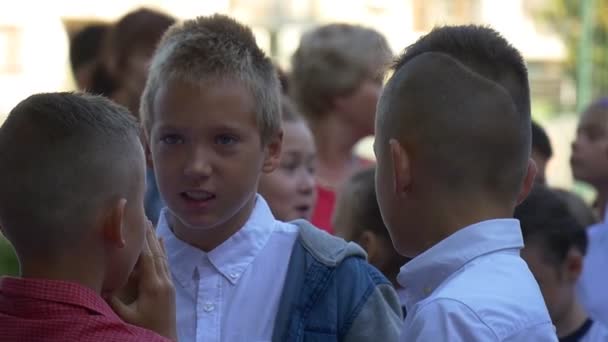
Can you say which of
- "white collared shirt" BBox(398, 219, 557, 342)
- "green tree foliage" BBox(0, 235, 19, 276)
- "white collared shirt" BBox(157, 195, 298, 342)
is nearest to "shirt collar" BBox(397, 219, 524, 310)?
"white collared shirt" BBox(398, 219, 557, 342)

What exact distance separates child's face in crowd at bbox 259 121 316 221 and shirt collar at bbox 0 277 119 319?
1801 mm

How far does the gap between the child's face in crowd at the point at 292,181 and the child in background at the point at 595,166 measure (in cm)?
170

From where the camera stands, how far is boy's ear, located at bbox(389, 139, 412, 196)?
229 cm

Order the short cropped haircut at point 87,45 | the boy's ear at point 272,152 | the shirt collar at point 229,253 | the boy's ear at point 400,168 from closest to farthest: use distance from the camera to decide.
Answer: the boy's ear at point 400,168
the shirt collar at point 229,253
the boy's ear at point 272,152
the short cropped haircut at point 87,45

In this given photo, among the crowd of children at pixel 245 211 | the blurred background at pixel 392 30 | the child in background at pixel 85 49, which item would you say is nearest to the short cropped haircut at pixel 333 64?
the child in background at pixel 85 49

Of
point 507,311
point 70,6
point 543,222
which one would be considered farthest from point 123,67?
point 70,6

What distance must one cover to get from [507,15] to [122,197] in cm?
2385

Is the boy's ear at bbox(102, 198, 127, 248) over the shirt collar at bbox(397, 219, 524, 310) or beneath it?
over

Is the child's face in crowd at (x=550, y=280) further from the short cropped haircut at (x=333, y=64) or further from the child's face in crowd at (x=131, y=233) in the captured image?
the child's face in crowd at (x=131, y=233)

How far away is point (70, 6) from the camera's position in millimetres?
17844

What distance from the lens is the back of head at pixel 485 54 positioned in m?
2.36

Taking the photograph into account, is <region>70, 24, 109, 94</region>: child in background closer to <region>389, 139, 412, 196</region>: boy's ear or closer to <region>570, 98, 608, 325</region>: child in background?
<region>570, 98, 608, 325</region>: child in background

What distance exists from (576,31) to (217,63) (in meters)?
21.2

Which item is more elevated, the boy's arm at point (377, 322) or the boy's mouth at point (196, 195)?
the boy's mouth at point (196, 195)
